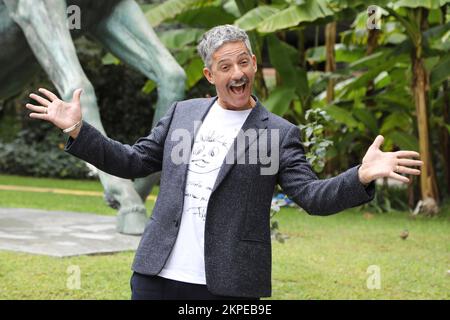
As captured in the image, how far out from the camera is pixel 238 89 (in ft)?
8.43

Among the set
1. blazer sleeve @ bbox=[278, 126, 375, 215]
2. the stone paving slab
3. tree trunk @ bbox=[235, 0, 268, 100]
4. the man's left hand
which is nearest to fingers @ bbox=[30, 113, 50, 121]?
blazer sleeve @ bbox=[278, 126, 375, 215]

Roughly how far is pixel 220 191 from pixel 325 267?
→ 144 inches

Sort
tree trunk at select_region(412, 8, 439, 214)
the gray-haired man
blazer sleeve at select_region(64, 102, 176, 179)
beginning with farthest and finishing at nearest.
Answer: tree trunk at select_region(412, 8, 439, 214) < blazer sleeve at select_region(64, 102, 176, 179) < the gray-haired man

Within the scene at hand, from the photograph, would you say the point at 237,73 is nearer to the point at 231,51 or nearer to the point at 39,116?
the point at 231,51

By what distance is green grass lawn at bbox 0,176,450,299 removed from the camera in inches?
193

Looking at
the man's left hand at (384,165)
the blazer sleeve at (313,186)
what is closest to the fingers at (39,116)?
the blazer sleeve at (313,186)

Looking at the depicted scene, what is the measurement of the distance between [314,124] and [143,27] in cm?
138

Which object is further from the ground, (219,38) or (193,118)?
(219,38)

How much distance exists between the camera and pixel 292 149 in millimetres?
2625

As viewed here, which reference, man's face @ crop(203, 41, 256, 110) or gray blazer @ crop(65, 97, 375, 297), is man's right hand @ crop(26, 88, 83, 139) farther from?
man's face @ crop(203, 41, 256, 110)

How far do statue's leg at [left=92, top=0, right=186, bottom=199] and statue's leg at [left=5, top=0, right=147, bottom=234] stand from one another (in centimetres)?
35

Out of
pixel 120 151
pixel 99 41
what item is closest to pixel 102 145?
pixel 120 151
